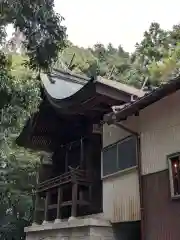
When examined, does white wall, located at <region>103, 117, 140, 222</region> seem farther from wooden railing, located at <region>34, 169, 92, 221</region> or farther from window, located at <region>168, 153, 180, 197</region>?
window, located at <region>168, 153, 180, 197</region>

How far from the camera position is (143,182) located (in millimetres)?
8859


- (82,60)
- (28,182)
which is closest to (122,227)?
(28,182)

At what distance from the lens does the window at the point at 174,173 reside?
25.8 feet

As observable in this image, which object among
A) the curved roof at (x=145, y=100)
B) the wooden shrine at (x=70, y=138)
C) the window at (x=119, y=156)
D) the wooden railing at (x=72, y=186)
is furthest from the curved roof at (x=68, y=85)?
the wooden railing at (x=72, y=186)

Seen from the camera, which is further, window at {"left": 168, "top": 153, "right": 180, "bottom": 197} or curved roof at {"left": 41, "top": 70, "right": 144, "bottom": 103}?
curved roof at {"left": 41, "top": 70, "right": 144, "bottom": 103}

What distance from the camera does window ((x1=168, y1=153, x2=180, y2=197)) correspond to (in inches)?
310

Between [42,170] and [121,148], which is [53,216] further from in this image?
[121,148]

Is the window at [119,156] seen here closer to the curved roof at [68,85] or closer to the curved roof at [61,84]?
the curved roof at [68,85]

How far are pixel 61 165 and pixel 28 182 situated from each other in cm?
715

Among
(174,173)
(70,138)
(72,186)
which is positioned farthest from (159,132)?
(70,138)

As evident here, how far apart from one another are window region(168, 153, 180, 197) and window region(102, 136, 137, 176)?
1465 millimetres

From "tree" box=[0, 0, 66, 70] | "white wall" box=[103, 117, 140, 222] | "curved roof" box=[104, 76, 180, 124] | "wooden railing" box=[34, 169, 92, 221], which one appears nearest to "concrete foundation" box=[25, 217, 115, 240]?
"white wall" box=[103, 117, 140, 222]

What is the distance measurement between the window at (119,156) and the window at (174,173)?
1.47 metres

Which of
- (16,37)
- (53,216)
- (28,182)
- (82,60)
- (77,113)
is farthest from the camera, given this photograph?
(82,60)
